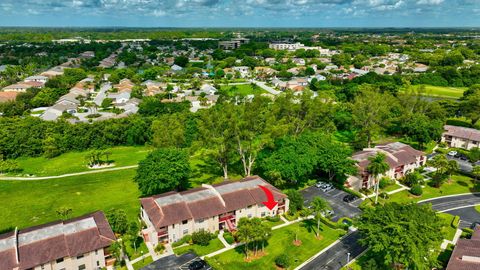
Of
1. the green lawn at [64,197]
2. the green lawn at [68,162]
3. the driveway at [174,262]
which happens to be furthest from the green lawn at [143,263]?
the green lawn at [68,162]

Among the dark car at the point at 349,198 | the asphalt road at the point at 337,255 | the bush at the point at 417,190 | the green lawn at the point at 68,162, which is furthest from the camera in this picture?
the green lawn at the point at 68,162

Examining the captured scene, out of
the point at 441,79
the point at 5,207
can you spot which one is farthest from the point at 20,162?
the point at 441,79

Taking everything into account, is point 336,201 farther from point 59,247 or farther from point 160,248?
point 59,247

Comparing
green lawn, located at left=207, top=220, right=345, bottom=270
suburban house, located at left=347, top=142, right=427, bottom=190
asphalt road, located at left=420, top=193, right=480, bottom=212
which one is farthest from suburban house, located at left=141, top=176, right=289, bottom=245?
asphalt road, located at left=420, top=193, right=480, bottom=212

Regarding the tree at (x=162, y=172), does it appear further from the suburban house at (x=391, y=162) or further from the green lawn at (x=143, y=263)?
the suburban house at (x=391, y=162)

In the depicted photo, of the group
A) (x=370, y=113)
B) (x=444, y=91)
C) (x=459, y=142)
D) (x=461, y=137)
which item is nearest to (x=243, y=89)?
(x=370, y=113)

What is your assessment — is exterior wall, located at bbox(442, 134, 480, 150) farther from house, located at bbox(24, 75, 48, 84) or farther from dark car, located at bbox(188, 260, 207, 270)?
house, located at bbox(24, 75, 48, 84)
